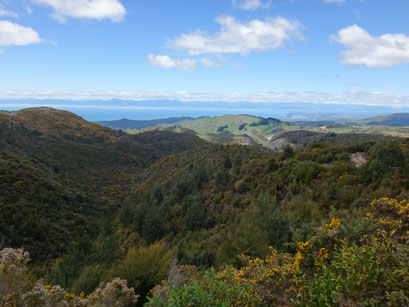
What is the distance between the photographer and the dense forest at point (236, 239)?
3553mm

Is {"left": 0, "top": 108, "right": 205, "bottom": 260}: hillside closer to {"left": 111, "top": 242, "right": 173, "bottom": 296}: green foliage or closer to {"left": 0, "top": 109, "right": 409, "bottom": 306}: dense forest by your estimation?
A: {"left": 0, "top": 109, "right": 409, "bottom": 306}: dense forest

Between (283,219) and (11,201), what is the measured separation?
80.8 feet

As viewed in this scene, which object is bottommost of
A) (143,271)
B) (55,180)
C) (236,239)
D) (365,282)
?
(55,180)

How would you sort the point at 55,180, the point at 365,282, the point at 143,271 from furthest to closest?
the point at 55,180
the point at 143,271
the point at 365,282

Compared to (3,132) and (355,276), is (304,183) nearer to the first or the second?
(355,276)

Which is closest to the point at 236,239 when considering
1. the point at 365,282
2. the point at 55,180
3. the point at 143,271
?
the point at 143,271

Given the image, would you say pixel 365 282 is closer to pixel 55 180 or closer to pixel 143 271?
pixel 143 271

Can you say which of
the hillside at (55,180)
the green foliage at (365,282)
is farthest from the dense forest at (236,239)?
the hillside at (55,180)

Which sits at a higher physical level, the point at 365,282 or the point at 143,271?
the point at 365,282

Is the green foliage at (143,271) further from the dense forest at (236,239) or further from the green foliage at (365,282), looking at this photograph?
the green foliage at (365,282)

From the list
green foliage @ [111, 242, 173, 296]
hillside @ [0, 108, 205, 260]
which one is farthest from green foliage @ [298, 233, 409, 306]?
hillside @ [0, 108, 205, 260]

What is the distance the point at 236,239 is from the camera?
7172mm

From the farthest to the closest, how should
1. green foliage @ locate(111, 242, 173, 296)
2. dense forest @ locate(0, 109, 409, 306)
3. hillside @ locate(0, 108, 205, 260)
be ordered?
hillside @ locate(0, 108, 205, 260) → green foliage @ locate(111, 242, 173, 296) → dense forest @ locate(0, 109, 409, 306)

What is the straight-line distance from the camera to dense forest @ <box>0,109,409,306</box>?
355 centimetres
